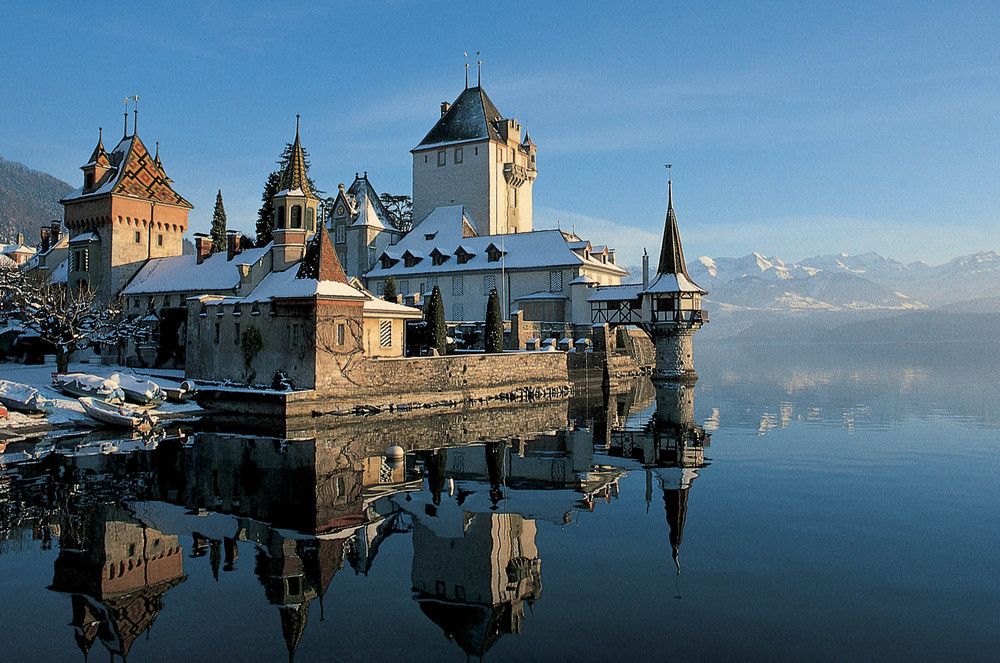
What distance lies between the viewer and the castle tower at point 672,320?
4575 cm

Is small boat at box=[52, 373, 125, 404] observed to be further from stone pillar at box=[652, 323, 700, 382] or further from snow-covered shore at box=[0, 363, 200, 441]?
stone pillar at box=[652, 323, 700, 382]

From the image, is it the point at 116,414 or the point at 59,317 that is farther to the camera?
the point at 59,317

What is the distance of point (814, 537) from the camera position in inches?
463

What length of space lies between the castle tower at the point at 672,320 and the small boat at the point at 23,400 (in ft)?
110

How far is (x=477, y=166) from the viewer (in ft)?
203

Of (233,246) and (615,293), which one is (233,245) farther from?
(615,293)

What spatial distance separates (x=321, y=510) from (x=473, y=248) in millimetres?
43379

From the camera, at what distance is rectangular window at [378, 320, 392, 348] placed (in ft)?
109

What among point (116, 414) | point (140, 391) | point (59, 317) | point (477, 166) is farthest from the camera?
point (477, 166)

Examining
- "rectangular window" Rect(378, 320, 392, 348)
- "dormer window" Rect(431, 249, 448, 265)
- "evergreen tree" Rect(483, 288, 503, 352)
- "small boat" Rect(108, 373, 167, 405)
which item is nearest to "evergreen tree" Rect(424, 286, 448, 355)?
"evergreen tree" Rect(483, 288, 503, 352)

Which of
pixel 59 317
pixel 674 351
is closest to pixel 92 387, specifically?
pixel 59 317

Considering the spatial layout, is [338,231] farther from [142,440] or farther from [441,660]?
[441,660]

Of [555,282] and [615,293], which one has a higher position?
[555,282]

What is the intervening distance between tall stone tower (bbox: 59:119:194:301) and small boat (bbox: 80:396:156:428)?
28.1 m
